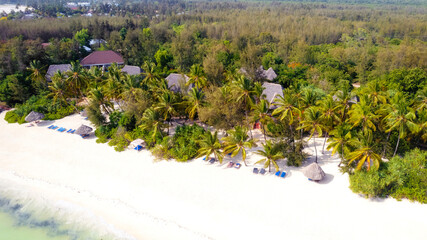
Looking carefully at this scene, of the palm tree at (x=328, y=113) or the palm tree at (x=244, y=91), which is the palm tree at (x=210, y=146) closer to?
the palm tree at (x=244, y=91)

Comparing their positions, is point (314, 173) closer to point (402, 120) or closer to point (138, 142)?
point (402, 120)

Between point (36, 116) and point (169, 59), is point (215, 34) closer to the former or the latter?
point (169, 59)

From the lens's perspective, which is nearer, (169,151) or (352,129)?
(352,129)

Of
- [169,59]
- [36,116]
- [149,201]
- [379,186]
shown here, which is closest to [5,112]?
[36,116]

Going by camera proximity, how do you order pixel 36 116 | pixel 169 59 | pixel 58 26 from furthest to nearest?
pixel 58 26 < pixel 169 59 < pixel 36 116

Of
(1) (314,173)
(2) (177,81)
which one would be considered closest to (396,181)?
(1) (314,173)

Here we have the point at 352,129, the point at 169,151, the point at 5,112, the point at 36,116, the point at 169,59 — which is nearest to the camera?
the point at 352,129

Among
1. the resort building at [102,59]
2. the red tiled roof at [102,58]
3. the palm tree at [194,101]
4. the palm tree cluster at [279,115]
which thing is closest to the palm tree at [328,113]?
the palm tree cluster at [279,115]

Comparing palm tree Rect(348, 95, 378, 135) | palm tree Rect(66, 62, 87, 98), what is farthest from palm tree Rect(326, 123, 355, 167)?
palm tree Rect(66, 62, 87, 98)
